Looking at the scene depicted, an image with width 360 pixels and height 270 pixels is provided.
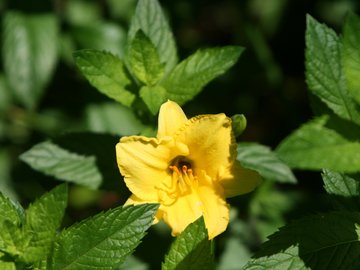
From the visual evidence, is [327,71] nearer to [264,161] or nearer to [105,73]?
[264,161]

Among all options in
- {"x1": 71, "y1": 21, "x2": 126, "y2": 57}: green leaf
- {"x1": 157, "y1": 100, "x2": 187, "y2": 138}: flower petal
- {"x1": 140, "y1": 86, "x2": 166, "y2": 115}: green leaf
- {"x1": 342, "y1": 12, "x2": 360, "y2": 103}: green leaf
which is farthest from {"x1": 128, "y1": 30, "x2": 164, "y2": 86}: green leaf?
{"x1": 71, "y1": 21, "x2": 126, "y2": 57}: green leaf

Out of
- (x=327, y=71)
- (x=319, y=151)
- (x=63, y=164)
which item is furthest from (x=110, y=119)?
(x=319, y=151)

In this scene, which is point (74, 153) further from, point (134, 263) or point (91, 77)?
point (134, 263)

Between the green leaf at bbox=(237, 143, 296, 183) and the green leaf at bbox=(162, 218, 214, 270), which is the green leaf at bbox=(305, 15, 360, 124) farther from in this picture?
the green leaf at bbox=(162, 218, 214, 270)

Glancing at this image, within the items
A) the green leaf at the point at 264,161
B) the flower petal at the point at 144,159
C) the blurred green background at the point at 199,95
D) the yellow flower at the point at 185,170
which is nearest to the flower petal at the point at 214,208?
the yellow flower at the point at 185,170

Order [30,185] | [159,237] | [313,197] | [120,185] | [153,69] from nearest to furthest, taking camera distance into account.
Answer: [153,69]
[120,185]
[159,237]
[313,197]
[30,185]

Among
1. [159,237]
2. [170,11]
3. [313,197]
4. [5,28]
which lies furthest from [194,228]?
[170,11]

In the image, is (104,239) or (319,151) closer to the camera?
(319,151)
